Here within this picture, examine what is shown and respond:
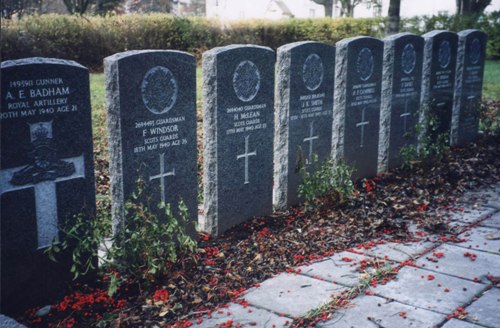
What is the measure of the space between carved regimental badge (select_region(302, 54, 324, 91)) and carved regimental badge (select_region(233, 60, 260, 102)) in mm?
810

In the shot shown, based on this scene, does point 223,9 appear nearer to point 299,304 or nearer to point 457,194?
point 457,194

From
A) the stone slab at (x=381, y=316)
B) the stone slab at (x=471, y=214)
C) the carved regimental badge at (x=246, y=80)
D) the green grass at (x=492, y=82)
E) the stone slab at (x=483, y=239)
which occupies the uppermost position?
the carved regimental badge at (x=246, y=80)

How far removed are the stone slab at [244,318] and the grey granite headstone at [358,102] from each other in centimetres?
335

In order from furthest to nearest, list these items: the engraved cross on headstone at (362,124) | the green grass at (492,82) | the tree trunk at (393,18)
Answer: the green grass at (492,82), the tree trunk at (393,18), the engraved cross on headstone at (362,124)

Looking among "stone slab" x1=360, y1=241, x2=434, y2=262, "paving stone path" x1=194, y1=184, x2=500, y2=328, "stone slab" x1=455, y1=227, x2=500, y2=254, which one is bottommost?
"stone slab" x1=455, y1=227, x2=500, y2=254

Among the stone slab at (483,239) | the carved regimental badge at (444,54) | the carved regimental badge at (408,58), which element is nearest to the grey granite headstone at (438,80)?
the carved regimental badge at (444,54)

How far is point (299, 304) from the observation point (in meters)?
4.13

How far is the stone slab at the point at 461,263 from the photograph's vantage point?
4.70 meters

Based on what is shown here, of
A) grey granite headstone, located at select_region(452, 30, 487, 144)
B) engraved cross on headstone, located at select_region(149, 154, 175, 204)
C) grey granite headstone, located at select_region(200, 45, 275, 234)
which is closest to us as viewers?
engraved cross on headstone, located at select_region(149, 154, 175, 204)

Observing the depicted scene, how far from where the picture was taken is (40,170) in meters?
4.20

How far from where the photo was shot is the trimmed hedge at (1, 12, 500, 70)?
1717 cm

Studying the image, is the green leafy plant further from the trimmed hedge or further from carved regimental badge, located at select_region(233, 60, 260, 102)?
the trimmed hedge

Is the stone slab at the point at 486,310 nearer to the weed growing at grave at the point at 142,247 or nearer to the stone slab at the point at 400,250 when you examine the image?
the stone slab at the point at 400,250

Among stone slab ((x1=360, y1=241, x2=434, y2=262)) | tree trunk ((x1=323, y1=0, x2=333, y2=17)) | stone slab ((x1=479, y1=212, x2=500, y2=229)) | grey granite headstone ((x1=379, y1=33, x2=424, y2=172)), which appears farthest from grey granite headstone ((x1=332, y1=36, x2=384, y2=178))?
tree trunk ((x1=323, y1=0, x2=333, y2=17))
